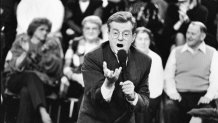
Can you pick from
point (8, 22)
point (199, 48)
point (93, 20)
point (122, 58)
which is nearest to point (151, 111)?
point (199, 48)

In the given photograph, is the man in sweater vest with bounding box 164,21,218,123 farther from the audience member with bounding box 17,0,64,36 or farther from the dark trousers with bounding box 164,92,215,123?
the audience member with bounding box 17,0,64,36

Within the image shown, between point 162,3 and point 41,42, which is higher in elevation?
point 162,3

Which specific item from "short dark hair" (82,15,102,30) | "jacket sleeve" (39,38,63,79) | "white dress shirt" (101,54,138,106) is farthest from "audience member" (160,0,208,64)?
"white dress shirt" (101,54,138,106)

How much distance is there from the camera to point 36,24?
437 centimetres

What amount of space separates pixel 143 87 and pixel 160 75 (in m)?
2.03

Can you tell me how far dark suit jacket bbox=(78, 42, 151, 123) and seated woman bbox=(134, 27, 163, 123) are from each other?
188 cm

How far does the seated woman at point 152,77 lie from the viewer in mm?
4145

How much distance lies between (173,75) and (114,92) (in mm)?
2244

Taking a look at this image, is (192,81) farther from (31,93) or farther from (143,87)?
(143,87)

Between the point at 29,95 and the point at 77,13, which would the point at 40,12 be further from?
the point at 29,95

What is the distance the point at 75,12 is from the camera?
475 cm

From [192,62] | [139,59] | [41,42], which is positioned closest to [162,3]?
[192,62]

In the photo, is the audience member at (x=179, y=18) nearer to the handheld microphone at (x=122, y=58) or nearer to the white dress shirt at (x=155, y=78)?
the white dress shirt at (x=155, y=78)

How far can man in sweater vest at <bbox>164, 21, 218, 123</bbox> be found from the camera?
13.6ft
